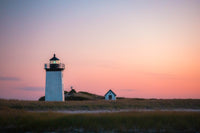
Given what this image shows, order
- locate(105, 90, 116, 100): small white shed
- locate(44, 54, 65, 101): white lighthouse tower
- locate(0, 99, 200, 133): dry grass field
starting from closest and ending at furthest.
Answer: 1. locate(0, 99, 200, 133): dry grass field
2. locate(44, 54, 65, 101): white lighthouse tower
3. locate(105, 90, 116, 100): small white shed

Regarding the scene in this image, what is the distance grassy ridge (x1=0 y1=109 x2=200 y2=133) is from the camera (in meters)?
20.3

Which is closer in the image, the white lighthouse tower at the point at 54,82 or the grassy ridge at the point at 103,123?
the grassy ridge at the point at 103,123

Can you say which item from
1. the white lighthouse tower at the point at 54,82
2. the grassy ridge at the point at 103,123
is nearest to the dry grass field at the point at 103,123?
the grassy ridge at the point at 103,123

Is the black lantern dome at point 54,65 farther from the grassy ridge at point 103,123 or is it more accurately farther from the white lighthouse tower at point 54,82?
the grassy ridge at point 103,123

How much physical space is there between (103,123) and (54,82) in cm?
2269

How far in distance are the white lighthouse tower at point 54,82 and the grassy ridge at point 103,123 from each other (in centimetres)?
1935

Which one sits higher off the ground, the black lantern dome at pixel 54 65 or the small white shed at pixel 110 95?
the black lantern dome at pixel 54 65

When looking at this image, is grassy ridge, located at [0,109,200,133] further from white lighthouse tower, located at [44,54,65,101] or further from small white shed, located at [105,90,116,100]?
small white shed, located at [105,90,116,100]


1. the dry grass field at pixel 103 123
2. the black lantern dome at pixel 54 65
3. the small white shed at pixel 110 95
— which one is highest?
the black lantern dome at pixel 54 65

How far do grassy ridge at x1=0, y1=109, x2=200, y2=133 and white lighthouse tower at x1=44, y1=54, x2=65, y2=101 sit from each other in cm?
1935

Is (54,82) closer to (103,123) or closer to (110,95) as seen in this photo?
(110,95)

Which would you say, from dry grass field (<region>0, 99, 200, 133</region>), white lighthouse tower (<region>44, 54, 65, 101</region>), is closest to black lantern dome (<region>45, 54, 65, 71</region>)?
white lighthouse tower (<region>44, 54, 65, 101</region>)

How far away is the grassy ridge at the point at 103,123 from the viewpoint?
20312mm

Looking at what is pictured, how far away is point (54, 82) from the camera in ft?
138
